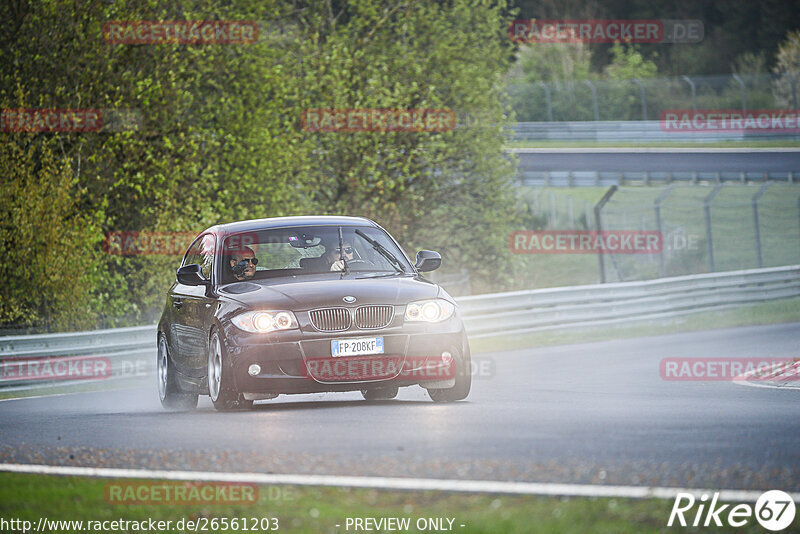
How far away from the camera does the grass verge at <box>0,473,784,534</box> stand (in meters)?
6.21

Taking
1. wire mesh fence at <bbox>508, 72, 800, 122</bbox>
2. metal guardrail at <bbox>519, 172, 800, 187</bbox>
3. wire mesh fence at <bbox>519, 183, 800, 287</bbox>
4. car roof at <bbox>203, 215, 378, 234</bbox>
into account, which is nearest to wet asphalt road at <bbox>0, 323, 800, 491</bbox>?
car roof at <bbox>203, 215, 378, 234</bbox>

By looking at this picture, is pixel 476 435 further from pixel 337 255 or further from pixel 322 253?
pixel 322 253

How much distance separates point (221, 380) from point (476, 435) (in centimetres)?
283

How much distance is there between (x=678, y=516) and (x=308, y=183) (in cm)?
2713

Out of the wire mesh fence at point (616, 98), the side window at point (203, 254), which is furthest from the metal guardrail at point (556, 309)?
the wire mesh fence at point (616, 98)

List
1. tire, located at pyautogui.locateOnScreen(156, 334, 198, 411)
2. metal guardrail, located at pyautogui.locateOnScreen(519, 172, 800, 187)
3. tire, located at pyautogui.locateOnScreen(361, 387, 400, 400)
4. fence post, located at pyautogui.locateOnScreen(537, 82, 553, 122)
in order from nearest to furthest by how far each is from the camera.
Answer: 1. tire, located at pyautogui.locateOnScreen(361, 387, 400, 400)
2. tire, located at pyautogui.locateOnScreen(156, 334, 198, 411)
3. metal guardrail, located at pyautogui.locateOnScreen(519, 172, 800, 187)
4. fence post, located at pyautogui.locateOnScreen(537, 82, 553, 122)

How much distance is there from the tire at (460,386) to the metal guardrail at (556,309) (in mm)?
7495

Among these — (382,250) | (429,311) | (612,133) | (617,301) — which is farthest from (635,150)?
(429,311)

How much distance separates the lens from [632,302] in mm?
25734

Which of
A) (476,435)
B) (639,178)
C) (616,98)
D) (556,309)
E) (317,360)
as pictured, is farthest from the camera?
(616,98)

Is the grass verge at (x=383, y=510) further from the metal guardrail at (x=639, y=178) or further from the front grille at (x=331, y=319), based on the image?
the metal guardrail at (x=639, y=178)

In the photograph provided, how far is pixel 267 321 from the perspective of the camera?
1113 cm

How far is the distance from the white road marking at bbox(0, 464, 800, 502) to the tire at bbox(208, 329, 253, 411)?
2936 mm

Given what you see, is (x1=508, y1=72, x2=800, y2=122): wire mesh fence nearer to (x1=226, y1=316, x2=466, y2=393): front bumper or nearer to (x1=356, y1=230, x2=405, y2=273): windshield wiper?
(x1=356, y1=230, x2=405, y2=273): windshield wiper
